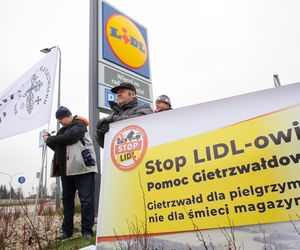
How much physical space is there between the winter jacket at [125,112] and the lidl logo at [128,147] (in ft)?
1.51

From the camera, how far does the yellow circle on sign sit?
801cm

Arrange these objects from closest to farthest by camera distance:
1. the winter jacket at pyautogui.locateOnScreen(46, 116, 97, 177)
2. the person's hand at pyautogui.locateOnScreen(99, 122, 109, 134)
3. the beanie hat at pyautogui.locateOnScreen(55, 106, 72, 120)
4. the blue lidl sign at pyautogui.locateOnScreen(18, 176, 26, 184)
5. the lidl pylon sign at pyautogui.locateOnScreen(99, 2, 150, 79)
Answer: the person's hand at pyautogui.locateOnScreen(99, 122, 109, 134) < the winter jacket at pyautogui.locateOnScreen(46, 116, 97, 177) < the beanie hat at pyautogui.locateOnScreen(55, 106, 72, 120) < the lidl pylon sign at pyautogui.locateOnScreen(99, 2, 150, 79) < the blue lidl sign at pyautogui.locateOnScreen(18, 176, 26, 184)

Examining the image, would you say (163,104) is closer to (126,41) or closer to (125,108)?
(125,108)

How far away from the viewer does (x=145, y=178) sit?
2.66m

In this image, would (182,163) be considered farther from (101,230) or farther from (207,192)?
(101,230)

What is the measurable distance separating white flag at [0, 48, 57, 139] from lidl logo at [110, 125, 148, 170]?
2.30 metres

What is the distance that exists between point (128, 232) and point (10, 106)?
4081 millimetres

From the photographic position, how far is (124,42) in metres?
8.47

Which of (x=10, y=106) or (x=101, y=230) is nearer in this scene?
(x=101, y=230)

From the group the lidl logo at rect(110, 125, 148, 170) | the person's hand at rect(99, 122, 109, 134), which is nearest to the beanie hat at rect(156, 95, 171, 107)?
the person's hand at rect(99, 122, 109, 134)

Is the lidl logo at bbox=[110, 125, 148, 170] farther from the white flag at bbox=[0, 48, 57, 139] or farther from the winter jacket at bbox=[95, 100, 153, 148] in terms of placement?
the white flag at bbox=[0, 48, 57, 139]

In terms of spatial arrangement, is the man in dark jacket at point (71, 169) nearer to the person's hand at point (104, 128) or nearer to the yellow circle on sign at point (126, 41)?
the person's hand at point (104, 128)

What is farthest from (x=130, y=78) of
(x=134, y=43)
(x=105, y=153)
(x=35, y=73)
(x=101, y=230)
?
(x=101, y=230)

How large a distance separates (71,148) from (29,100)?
1410 mm
